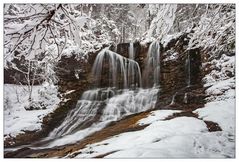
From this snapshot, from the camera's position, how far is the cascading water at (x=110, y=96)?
8.60 ft

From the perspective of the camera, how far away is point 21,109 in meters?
2.62

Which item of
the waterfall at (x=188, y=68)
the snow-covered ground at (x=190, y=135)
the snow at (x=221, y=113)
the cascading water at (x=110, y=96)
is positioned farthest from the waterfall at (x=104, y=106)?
the snow at (x=221, y=113)

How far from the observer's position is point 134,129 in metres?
2.56

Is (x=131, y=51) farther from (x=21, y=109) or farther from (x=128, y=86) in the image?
(x=21, y=109)

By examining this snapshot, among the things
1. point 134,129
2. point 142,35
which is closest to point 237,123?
point 134,129

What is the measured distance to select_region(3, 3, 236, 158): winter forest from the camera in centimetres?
252

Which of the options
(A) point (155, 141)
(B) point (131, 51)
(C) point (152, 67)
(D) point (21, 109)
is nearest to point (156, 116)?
A: (A) point (155, 141)

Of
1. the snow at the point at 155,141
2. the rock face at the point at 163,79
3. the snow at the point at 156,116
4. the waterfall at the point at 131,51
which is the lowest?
the snow at the point at 155,141

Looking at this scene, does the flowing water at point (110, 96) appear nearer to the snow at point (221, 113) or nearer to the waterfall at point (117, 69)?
the waterfall at point (117, 69)

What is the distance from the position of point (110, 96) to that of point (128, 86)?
5.5 inches

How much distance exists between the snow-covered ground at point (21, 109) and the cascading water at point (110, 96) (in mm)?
152

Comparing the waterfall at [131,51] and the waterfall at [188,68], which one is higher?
the waterfall at [131,51]

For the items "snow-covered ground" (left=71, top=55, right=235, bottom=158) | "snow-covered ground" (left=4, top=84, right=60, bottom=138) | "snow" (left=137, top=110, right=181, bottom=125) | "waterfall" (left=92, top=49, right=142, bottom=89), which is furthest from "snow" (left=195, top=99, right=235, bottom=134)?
"snow-covered ground" (left=4, top=84, right=60, bottom=138)

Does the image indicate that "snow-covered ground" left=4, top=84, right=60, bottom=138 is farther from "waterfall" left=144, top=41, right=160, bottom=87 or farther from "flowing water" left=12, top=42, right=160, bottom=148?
"waterfall" left=144, top=41, right=160, bottom=87
